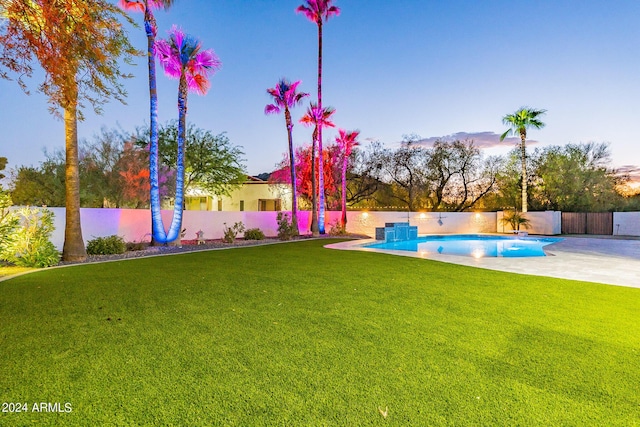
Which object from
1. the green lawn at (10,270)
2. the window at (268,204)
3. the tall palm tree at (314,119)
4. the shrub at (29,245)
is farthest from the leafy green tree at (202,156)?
the green lawn at (10,270)

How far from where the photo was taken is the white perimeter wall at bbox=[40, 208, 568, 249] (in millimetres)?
11969

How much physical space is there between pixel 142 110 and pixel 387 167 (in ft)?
54.5

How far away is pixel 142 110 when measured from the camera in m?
21.0

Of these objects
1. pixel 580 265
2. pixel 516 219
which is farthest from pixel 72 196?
pixel 516 219

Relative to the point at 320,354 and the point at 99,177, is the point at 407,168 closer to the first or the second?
the point at 99,177

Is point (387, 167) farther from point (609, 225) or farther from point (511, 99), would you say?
point (609, 225)

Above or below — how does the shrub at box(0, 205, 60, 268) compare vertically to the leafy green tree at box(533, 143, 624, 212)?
below

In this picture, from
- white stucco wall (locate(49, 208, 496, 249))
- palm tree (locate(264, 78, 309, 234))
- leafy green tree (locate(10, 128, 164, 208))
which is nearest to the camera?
white stucco wall (locate(49, 208, 496, 249))

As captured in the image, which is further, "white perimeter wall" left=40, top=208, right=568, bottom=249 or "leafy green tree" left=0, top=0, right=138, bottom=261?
"white perimeter wall" left=40, top=208, right=568, bottom=249

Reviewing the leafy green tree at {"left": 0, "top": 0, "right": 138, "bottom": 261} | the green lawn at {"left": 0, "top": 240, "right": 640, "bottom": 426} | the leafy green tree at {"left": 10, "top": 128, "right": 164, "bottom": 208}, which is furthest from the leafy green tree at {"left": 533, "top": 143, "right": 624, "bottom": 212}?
the leafy green tree at {"left": 0, "top": 0, "right": 138, "bottom": 261}

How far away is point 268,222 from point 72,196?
10859 mm

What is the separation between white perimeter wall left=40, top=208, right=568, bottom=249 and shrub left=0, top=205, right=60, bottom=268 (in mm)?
3319

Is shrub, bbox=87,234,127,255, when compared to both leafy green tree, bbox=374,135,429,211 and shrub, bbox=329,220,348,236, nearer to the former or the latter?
shrub, bbox=329,220,348,236

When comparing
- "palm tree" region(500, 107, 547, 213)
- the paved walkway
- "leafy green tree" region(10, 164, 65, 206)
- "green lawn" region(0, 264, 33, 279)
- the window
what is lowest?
the paved walkway
